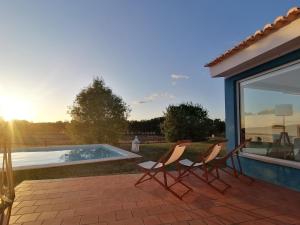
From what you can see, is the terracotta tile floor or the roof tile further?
the roof tile

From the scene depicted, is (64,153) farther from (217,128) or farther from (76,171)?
(217,128)

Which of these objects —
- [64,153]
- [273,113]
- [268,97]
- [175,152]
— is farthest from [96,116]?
[175,152]

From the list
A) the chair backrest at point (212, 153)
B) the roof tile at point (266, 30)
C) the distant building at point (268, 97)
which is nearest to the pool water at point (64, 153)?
the distant building at point (268, 97)

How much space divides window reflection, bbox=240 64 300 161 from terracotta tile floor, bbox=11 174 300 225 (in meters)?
0.89

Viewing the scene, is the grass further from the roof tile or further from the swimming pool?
the roof tile

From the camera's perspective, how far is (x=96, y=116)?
18.6 m

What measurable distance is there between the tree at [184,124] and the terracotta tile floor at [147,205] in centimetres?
1432

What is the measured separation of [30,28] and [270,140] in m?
9.25

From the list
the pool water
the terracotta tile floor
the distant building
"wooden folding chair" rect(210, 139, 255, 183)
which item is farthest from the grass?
the distant building

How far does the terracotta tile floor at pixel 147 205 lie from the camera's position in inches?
154

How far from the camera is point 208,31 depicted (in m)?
13.2

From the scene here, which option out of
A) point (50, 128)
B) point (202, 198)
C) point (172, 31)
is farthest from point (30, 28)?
point (50, 128)

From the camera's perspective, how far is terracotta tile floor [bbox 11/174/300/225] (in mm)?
3904

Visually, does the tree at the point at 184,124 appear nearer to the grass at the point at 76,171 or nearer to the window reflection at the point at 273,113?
the grass at the point at 76,171
